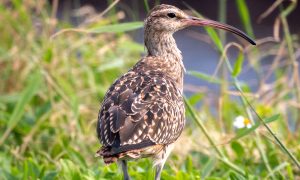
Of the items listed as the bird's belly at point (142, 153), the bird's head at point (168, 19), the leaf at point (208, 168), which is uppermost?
the bird's head at point (168, 19)

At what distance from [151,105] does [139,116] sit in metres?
0.17

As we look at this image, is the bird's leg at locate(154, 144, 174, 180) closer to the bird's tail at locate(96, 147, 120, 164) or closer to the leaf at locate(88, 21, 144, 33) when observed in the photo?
the bird's tail at locate(96, 147, 120, 164)

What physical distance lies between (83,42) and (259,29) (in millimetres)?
4887

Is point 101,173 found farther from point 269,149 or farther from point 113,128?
point 269,149

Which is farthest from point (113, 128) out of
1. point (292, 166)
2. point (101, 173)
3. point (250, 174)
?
point (292, 166)

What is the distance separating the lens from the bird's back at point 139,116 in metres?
6.50

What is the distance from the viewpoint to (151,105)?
6840 millimetres

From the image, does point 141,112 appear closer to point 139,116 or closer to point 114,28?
point 139,116

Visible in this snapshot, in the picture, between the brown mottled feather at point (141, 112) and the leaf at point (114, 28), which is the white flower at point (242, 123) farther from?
the leaf at point (114, 28)

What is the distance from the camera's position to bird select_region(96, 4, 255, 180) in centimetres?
654

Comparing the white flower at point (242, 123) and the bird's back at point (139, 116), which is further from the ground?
the bird's back at point (139, 116)

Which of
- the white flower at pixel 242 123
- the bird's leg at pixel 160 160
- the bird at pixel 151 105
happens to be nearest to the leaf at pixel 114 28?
the bird at pixel 151 105

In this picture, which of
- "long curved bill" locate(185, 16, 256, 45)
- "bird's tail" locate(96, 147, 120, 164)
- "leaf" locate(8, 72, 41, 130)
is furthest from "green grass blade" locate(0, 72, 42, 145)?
"bird's tail" locate(96, 147, 120, 164)

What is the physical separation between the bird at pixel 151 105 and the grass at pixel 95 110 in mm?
229
